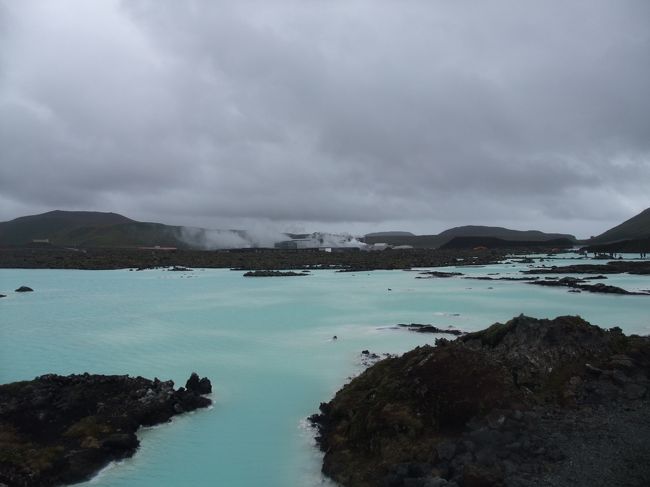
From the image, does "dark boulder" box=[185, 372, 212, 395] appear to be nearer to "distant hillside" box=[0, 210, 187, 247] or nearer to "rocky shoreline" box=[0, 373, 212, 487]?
"rocky shoreline" box=[0, 373, 212, 487]

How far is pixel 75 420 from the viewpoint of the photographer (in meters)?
7.86

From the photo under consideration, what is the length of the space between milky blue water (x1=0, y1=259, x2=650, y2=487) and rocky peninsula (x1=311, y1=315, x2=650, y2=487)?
2.71 ft

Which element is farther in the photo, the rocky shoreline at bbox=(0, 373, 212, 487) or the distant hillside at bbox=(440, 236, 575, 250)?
the distant hillside at bbox=(440, 236, 575, 250)

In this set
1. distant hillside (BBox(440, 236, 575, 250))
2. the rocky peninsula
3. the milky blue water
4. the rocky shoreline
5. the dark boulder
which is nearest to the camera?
the rocky peninsula

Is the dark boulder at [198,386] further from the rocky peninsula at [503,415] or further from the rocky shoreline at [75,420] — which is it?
the rocky peninsula at [503,415]

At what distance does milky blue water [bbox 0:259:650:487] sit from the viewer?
7.18 meters

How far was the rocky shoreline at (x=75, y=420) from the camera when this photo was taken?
20.7 ft

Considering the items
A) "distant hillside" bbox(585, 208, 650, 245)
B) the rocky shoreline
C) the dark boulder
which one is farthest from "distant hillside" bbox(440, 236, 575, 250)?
the rocky shoreline

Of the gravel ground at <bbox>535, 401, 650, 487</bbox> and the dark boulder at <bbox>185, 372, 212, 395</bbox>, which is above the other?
the gravel ground at <bbox>535, 401, 650, 487</bbox>

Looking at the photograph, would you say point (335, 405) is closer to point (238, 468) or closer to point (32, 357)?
point (238, 468)

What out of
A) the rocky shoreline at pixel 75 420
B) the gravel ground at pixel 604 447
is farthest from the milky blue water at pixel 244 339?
the gravel ground at pixel 604 447

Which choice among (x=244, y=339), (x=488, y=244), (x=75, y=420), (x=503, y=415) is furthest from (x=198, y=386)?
(x=488, y=244)

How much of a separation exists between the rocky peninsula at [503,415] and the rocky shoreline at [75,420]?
106 inches

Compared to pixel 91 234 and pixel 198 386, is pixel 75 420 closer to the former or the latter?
pixel 198 386
